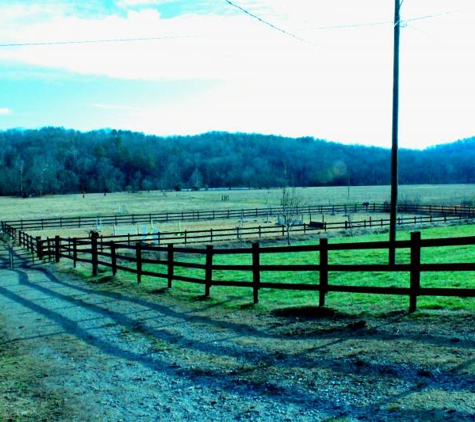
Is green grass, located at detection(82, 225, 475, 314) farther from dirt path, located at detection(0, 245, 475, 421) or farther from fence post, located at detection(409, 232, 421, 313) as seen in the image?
dirt path, located at detection(0, 245, 475, 421)

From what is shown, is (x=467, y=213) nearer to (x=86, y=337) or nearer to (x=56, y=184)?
(x=86, y=337)

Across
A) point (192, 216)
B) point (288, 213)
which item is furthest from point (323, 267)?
point (192, 216)

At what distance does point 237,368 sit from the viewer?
6.40m

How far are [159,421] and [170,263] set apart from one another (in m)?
8.17

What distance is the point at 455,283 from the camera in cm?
1205

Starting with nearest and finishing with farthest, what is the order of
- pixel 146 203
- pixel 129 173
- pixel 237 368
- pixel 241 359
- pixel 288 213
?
pixel 237 368, pixel 241 359, pixel 288 213, pixel 146 203, pixel 129 173

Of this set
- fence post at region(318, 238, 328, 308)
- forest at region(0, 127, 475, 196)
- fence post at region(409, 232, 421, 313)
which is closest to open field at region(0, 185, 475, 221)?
forest at region(0, 127, 475, 196)

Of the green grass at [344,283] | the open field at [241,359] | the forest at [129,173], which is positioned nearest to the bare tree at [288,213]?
the green grass at [344,283]

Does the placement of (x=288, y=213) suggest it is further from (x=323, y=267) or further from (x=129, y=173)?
(x=129, y=173)

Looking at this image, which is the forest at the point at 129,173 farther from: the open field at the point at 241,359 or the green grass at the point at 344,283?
the open field at the point at 241,359

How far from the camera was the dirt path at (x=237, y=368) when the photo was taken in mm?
5113

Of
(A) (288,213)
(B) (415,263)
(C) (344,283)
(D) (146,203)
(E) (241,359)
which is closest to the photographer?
(E) (241,359)

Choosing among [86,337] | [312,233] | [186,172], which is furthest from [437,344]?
[186,172]

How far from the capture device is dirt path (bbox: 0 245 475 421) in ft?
16.8
